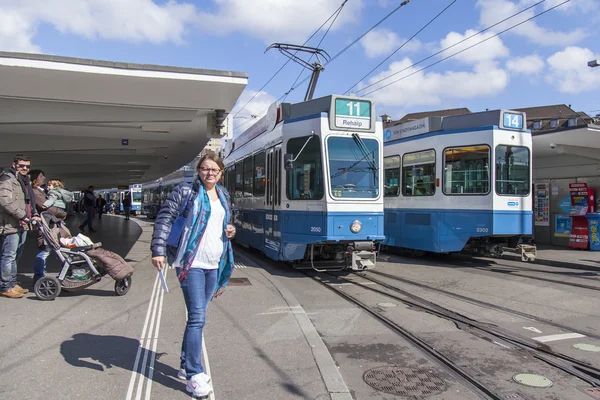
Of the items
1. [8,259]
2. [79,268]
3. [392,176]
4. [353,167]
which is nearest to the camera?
[8,259]

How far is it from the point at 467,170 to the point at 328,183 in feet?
13.1

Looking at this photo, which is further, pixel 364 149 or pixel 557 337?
pixel 364 149

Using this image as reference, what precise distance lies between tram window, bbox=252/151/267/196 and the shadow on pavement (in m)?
6.11

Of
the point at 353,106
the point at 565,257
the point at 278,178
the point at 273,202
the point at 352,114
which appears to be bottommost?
the point at 565,257

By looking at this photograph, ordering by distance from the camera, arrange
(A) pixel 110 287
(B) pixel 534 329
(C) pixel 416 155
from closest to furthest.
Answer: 1. (B) pixel 534 329
2. (A) pixel 110 287
3. (C) pixel 416 155

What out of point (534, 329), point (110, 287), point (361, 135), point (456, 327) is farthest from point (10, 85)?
point (534, 329)

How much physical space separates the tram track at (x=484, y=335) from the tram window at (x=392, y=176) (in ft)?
16.2

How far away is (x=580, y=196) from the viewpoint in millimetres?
14555

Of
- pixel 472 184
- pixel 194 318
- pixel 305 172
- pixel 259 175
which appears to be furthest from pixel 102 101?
pixel 472 184

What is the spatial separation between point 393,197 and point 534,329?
7117 mm

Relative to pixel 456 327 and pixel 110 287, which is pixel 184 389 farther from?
pixel 110 287

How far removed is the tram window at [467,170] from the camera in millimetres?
10695

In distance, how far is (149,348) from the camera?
473 centimetres

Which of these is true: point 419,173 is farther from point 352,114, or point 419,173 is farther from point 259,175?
point 259,175
